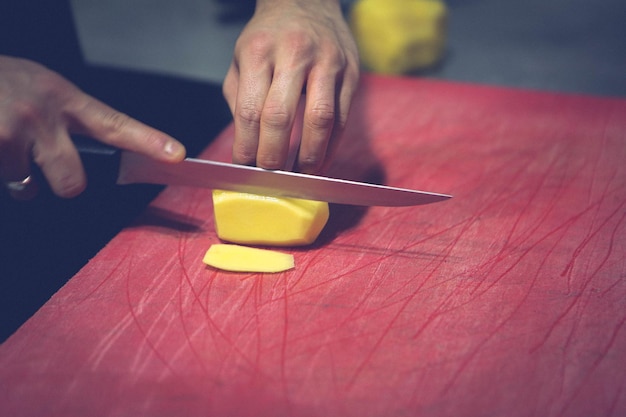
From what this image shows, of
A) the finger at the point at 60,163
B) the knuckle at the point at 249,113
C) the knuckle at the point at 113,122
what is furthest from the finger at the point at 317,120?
the finger at the point at 60,163

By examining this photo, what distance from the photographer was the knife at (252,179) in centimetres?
117

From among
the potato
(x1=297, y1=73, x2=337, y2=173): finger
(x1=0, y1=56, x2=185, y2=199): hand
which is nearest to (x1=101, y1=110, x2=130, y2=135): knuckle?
(x1=0, y1=56, x2=185, y2=199): hand

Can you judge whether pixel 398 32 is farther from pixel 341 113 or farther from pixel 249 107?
pixel 249 107

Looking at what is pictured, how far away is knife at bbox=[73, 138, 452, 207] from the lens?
1.17 m

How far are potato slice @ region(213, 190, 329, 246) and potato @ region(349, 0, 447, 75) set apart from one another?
4.14 feet

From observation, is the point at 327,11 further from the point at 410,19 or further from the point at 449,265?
the point at 410,19

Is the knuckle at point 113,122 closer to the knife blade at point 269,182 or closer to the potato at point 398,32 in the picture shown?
the knife blade at point 269,182

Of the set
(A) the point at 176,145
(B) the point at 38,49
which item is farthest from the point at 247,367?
(B) the point at 38,49

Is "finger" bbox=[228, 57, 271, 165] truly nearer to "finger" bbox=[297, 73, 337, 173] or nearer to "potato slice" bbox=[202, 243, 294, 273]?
"finger" bbox=[297, 73, 337, 173]

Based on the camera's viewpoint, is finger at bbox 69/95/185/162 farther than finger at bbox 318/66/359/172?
No

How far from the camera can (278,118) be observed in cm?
113

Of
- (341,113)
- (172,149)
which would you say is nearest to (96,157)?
(172,149)

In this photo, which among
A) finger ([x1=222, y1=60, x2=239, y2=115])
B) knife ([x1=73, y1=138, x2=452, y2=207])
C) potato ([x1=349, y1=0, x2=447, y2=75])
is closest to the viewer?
knife ([x1=73, y1=138, x2=452, y2=207])

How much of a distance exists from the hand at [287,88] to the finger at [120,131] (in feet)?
0.51
